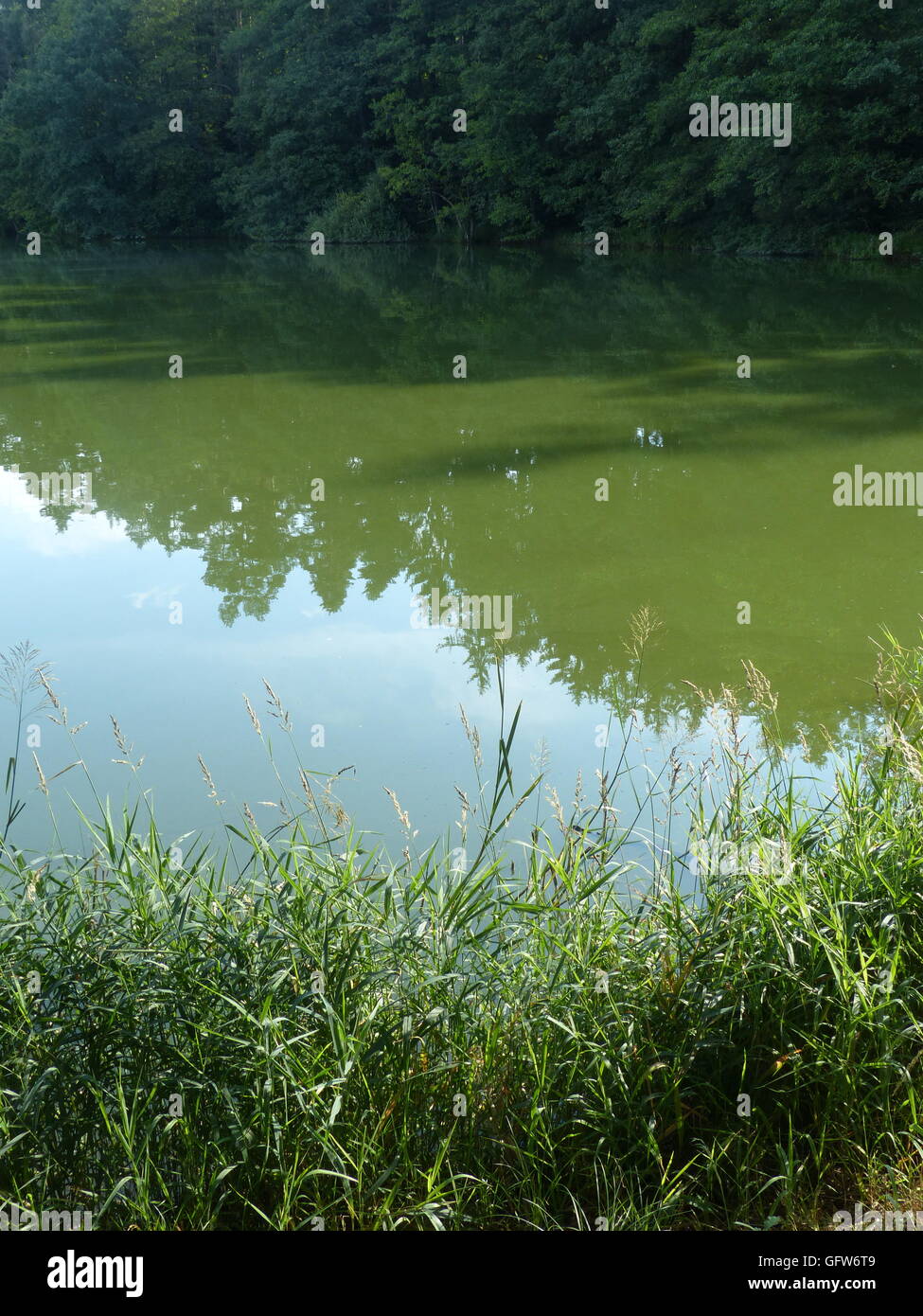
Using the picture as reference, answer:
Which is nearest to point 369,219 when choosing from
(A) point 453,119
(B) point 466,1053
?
(A) point 453,119

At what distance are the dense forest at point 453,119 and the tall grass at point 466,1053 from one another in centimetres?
1871

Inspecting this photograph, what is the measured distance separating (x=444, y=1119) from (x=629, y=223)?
81.3 ft

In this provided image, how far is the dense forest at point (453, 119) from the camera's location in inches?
751

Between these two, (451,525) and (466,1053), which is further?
(451,525)

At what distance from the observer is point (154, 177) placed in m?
35.2

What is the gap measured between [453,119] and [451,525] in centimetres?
2524

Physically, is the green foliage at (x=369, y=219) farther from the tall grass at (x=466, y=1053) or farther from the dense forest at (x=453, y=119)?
the tall grass at (x=466, y=1053)

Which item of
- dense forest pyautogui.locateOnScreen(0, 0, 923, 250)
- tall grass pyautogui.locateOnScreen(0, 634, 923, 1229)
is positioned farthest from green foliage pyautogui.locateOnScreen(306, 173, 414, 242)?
tall grass pyautogui.locateOnScreen(0, 634, 923, 1229)

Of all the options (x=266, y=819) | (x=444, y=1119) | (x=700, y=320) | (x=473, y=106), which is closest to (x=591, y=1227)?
(x=444, y=1119)

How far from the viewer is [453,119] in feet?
93.4

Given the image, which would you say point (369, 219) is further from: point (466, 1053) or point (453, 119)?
point (466, 1053)

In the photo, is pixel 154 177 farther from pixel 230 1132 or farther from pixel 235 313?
pixel 230 1132

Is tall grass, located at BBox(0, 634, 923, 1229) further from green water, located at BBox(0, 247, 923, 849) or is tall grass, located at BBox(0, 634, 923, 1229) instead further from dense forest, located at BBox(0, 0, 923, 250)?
dense forest, located at BBox(0, 0, 923, 250)

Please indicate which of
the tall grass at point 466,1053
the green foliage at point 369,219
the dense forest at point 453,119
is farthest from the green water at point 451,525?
the green foliage at point 369,219
